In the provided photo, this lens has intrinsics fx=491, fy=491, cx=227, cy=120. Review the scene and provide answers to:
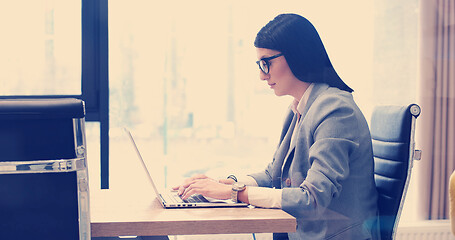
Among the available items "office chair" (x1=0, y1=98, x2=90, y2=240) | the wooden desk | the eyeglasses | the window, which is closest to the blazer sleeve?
the wooden desk

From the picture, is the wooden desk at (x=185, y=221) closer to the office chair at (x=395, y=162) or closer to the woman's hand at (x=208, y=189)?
the woman's hand at (x=208, y=189)

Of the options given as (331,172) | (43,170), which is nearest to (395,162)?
(331,172)

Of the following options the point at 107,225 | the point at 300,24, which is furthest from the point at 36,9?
the point at 107,225

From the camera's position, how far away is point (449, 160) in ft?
9.95

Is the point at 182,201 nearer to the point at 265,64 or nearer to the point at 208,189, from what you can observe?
the point at 208,189

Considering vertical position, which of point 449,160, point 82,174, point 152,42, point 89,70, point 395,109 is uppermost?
point 152,42

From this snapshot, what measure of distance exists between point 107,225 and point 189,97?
1838 millimetres

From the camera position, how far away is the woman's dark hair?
1750 mm

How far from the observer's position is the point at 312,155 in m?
1.53

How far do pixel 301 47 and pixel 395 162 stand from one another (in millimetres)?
516

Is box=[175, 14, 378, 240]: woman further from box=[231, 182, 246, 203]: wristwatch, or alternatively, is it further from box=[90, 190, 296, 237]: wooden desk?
box=[90, 190, 296, 237]: wooden desk

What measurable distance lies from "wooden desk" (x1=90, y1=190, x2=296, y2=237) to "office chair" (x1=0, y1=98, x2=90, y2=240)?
12 centimetres

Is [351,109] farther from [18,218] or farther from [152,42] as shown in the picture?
[152,42]

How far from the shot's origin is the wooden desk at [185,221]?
123 cm
